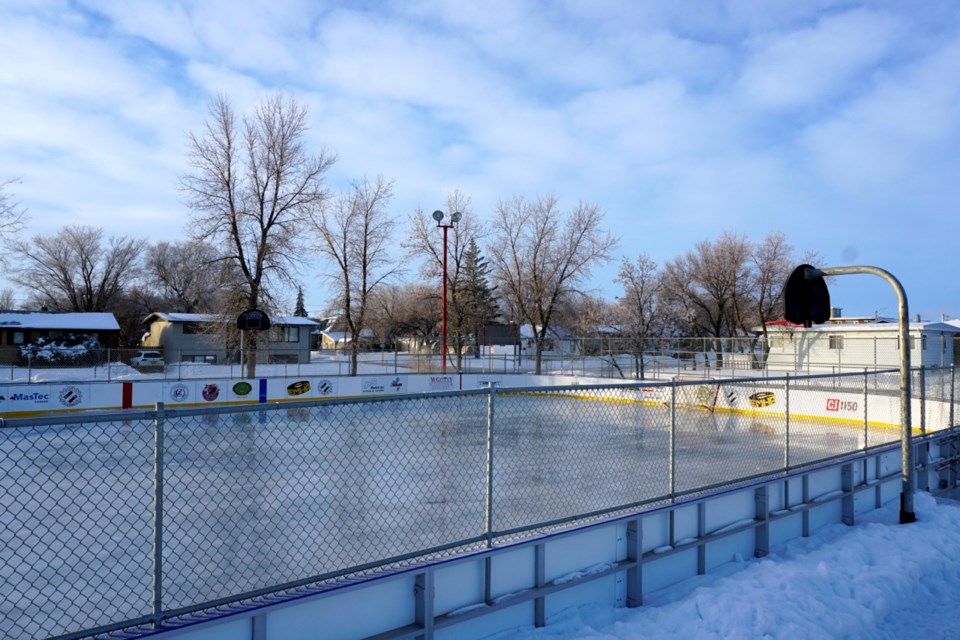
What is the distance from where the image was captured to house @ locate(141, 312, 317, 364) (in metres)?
29.9

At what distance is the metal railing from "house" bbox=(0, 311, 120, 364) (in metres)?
33.9

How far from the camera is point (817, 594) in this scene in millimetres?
5180

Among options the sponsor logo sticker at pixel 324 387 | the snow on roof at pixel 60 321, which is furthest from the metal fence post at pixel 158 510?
the snow on roof at pixel 60 321

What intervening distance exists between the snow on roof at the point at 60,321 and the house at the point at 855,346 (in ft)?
145

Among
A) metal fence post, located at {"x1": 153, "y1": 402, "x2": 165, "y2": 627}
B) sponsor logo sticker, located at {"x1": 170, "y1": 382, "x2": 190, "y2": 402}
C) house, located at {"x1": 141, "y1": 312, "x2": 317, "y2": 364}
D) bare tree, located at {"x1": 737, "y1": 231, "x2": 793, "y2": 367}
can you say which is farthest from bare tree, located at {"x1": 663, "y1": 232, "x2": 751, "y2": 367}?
metal fence post, located at {"x1": 153, "y1": 402, "x2": 165, "y2": 627}

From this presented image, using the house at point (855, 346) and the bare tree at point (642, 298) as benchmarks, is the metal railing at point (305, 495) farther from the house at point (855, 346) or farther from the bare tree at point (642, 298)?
the bare tree at point (642, 298)

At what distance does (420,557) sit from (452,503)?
4867mm

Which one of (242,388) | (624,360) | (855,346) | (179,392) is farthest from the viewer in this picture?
(624,360)

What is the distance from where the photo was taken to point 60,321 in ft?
150

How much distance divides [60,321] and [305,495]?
4509cm

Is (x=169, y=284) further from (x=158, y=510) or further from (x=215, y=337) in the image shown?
(x=158, y=510)

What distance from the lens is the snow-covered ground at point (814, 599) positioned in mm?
4559

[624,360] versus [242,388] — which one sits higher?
[624,360]

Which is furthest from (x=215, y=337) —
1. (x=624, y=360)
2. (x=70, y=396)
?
(x=624, y=360)
